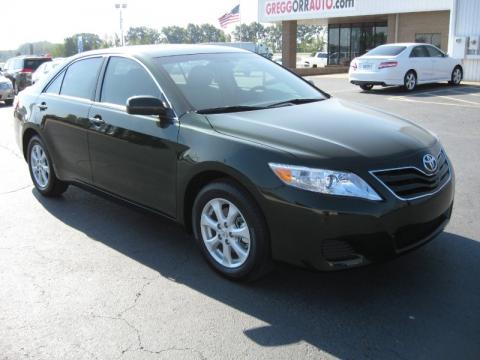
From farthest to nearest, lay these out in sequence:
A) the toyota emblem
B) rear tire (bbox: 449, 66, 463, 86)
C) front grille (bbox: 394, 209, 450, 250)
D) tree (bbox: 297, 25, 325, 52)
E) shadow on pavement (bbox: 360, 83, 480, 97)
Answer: tree (bbox: 297, 25, 325, 52) < rear tire (bbox: 449, 66, 463, 86) < shadow on pavement (bbox: 360, 83, 480, 97) < the toyota emblem < front grille (bbox: 394, 209, 450, 250)

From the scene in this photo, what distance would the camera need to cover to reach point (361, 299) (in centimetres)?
356

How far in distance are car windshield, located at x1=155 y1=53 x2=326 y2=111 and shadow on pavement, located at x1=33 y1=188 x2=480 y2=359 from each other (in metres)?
1.29

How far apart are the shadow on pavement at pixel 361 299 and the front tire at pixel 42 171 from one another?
1.32 meters

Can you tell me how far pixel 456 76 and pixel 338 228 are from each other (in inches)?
710

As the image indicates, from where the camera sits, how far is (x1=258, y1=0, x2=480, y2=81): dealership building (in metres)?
20.2

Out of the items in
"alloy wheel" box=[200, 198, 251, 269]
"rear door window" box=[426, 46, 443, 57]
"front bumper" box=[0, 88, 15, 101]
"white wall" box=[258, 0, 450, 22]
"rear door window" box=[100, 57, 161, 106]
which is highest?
"white wall" box=[258, 0, 450, 22]

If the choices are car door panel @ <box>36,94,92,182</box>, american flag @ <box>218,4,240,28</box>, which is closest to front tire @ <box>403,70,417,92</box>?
car door panel @ <box>36,94,92,182</box>

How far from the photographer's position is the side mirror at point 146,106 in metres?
4.03

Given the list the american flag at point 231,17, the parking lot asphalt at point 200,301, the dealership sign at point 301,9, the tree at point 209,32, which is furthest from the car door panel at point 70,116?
the tree at point 209,32

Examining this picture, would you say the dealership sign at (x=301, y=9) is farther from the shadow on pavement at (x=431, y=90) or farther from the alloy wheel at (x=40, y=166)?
the alloy wheel at (x=40, y=166)

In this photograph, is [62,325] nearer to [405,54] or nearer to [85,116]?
[85,116]

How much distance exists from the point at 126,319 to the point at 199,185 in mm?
1103

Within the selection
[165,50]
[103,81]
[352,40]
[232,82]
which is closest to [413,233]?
[232,82]

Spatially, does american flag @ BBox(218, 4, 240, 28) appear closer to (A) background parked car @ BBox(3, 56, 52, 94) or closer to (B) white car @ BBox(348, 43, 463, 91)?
(A) background parked car @ BBox(3, 56, 52, 94)
